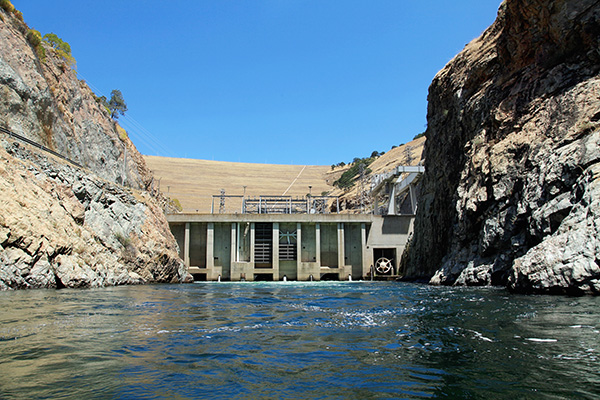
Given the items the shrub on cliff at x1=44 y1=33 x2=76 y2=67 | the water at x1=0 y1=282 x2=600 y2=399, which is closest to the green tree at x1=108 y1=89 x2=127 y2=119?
the shrub on cliff at x1=44 y1=33 x2=76 y2=67

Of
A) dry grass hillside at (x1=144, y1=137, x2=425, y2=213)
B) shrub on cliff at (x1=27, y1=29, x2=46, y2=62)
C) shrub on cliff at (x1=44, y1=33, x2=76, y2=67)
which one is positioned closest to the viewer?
shrub on cliff at (x1=27, y1=29, x2=46, y2=62)

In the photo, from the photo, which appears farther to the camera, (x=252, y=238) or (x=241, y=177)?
(x=241, y=177)

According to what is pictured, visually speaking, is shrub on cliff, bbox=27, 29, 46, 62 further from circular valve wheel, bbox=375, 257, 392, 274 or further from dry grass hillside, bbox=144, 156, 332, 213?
dry grass hillside, bbox=144, 156, 332, 213

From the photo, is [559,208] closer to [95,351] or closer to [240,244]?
[95,351]

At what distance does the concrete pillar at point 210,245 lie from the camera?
39188mm

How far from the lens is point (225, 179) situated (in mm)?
113250

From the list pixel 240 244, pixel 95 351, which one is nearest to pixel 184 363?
pixel 95 351

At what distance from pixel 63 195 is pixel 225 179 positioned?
9167cm

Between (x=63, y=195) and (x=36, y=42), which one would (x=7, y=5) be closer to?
(x=36, y=42)

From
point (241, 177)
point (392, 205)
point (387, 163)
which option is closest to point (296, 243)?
point (392, 205)

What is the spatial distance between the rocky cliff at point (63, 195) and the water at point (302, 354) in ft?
22.0

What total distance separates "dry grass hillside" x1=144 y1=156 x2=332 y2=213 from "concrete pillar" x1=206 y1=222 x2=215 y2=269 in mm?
44076

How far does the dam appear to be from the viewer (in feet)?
129

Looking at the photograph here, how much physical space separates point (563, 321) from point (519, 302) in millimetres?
3633
